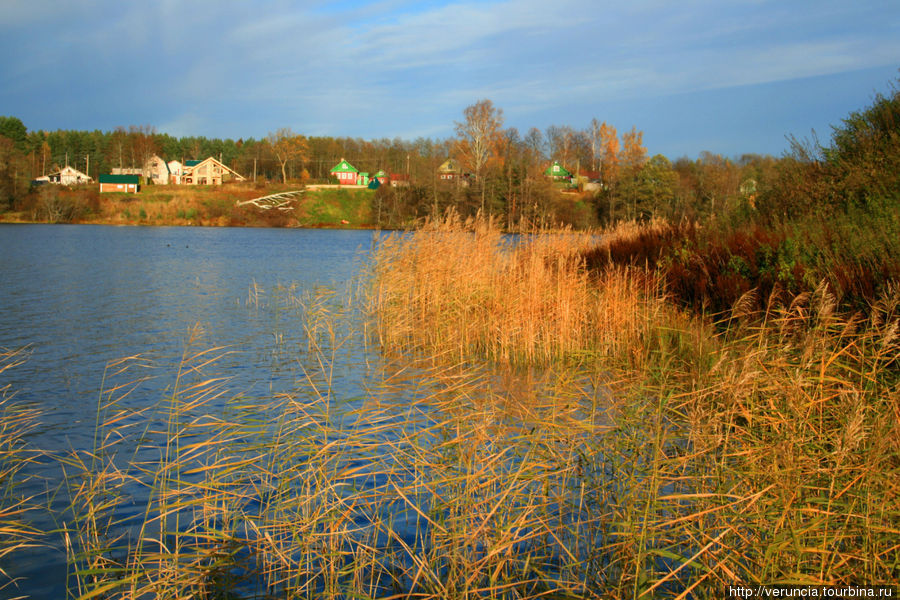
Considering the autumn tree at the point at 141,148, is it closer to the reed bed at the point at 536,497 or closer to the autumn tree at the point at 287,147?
the autumn tree at the point at 287,147

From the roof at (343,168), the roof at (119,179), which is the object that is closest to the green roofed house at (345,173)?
the roof at (343,168)

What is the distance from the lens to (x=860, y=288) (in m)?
7.89

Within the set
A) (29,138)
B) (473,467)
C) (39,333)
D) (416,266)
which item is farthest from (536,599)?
(29,138)

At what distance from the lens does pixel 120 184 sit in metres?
75.4

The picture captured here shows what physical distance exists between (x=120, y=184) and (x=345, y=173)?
29.2 meters

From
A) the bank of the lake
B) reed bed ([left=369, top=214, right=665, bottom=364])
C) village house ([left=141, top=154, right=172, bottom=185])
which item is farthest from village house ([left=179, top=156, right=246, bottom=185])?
reed bed ([left=369, top=214, right=665, bottom=364])

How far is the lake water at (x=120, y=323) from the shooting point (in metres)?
7.10

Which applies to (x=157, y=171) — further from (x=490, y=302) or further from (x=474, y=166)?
(x=490, y=302)

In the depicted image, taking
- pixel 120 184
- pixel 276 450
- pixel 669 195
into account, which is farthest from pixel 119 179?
pixel 276 450

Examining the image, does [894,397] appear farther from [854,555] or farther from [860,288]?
[860,288]

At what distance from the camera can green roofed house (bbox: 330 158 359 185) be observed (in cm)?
9056

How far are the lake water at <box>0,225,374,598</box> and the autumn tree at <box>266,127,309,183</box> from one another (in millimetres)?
66272

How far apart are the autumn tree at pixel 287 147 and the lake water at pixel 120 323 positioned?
217 ft

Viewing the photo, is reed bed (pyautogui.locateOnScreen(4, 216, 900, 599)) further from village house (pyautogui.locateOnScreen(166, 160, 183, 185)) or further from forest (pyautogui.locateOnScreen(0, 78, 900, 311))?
village house (pyautogui.locateOnScreen(166, 160, 183, 185))
